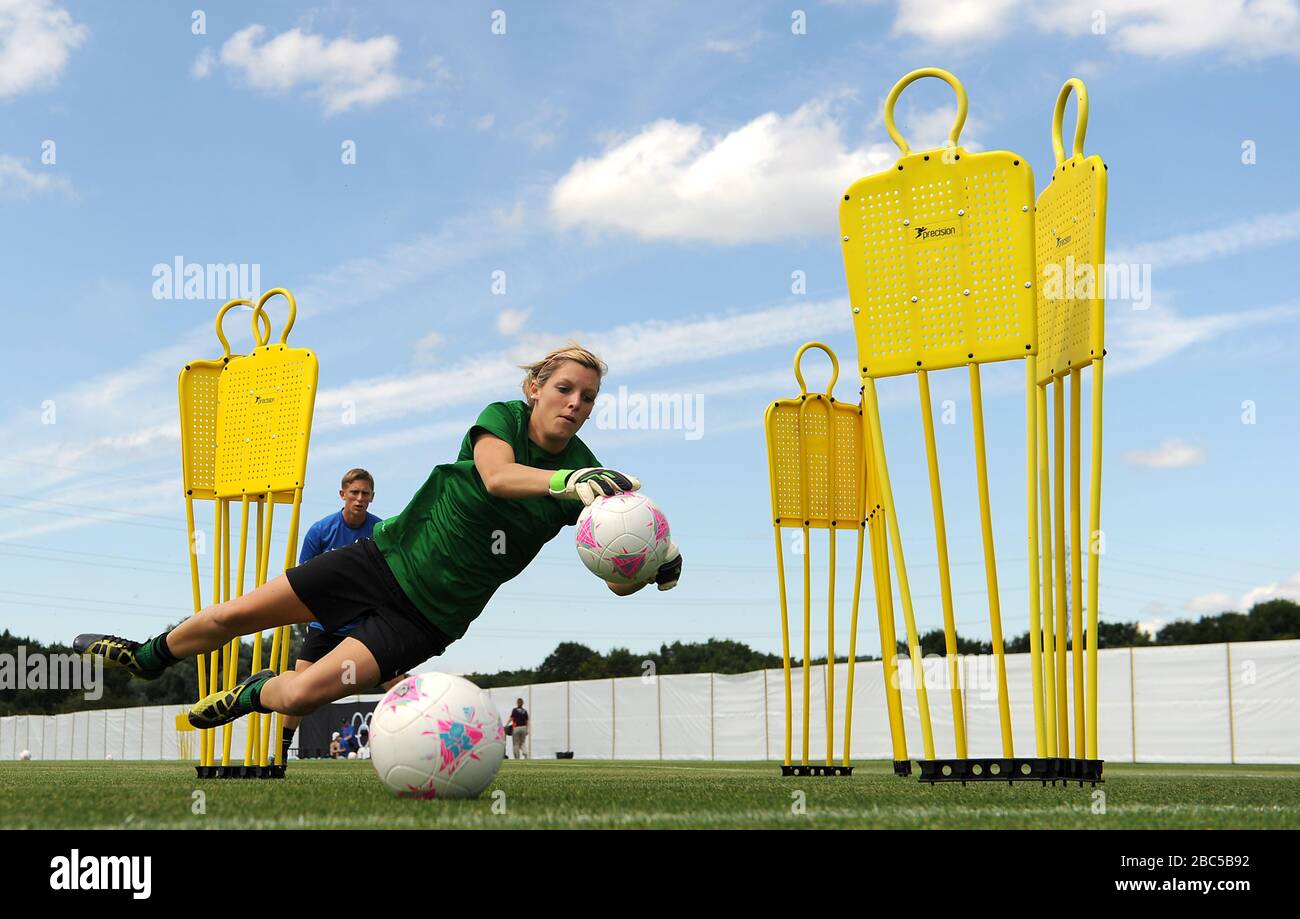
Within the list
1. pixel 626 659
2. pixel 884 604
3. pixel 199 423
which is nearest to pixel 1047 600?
pixel 884 604

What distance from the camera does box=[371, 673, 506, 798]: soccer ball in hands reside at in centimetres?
486

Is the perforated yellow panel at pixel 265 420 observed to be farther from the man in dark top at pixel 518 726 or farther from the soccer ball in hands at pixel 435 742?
the man in dark top at pixel 518 726

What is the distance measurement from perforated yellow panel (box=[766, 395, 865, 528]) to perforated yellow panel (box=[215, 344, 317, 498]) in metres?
3.72

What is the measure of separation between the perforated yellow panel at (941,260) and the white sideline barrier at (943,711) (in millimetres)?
8567

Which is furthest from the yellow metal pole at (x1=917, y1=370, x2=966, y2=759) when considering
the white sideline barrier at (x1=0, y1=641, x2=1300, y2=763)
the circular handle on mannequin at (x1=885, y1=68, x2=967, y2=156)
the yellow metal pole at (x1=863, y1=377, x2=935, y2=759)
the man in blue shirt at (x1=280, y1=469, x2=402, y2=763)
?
the white sideline barrier at (x1=0, y1=641, x2=1300, y2=763)

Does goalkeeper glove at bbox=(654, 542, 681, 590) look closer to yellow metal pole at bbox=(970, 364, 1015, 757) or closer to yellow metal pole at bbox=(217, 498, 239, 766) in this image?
yellow metal pole at bbox=(970, 364, 1015, 757)

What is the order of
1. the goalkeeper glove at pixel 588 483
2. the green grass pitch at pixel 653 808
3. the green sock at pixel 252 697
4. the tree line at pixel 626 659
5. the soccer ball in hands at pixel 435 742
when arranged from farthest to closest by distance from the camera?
the tree line at pixel 626 659
the green sock at pixel 252 697
the goalkeeper glove at pixel 588 483
the soccer ball in hands at pixel 435 742
the green grass pitch at pixel 653 808

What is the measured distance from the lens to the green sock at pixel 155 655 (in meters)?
6.39

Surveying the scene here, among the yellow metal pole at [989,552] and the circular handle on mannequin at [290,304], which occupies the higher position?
the circular handle on mannequin at [290,304]

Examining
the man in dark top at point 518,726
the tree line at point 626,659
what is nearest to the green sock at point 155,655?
the man in dark top at point 518,726

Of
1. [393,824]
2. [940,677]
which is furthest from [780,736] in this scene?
[393,824]

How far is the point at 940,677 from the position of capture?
26250 millimetres

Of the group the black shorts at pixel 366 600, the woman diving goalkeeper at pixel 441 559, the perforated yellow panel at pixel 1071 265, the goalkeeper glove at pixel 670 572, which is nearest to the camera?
the goalkeeper glove at pixel 670 572

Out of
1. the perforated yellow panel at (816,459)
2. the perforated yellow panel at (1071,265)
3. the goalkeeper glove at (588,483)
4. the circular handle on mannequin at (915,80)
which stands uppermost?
the circular handle on mannequin at (915,80)
